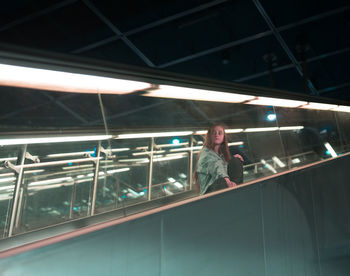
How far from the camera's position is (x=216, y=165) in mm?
2598

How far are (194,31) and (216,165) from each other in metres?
5.11

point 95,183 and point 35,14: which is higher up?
point 35,14

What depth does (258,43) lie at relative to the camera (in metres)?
7.51

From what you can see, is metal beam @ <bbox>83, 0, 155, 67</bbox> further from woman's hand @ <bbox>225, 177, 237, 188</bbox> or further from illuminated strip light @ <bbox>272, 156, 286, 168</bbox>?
woman's hand @ <bbox>225, 177, 237, 188</bbox>

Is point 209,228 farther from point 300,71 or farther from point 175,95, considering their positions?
point 300,71

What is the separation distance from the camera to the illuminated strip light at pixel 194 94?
215cm

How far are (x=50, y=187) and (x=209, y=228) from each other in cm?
103

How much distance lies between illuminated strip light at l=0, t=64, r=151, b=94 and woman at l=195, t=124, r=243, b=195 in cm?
86

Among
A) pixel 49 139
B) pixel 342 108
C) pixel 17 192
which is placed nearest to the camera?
pixel 17 192

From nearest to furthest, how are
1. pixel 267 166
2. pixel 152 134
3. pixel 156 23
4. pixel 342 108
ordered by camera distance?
pixel 152 134
pixel 267 166
pixel 342 108
pixel 156 23

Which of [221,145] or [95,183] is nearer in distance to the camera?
[95,183]

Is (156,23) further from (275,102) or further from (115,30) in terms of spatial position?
(275,102)

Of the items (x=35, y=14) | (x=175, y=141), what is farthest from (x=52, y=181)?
(x=35, y=14)

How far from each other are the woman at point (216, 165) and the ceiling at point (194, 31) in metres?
3.71
